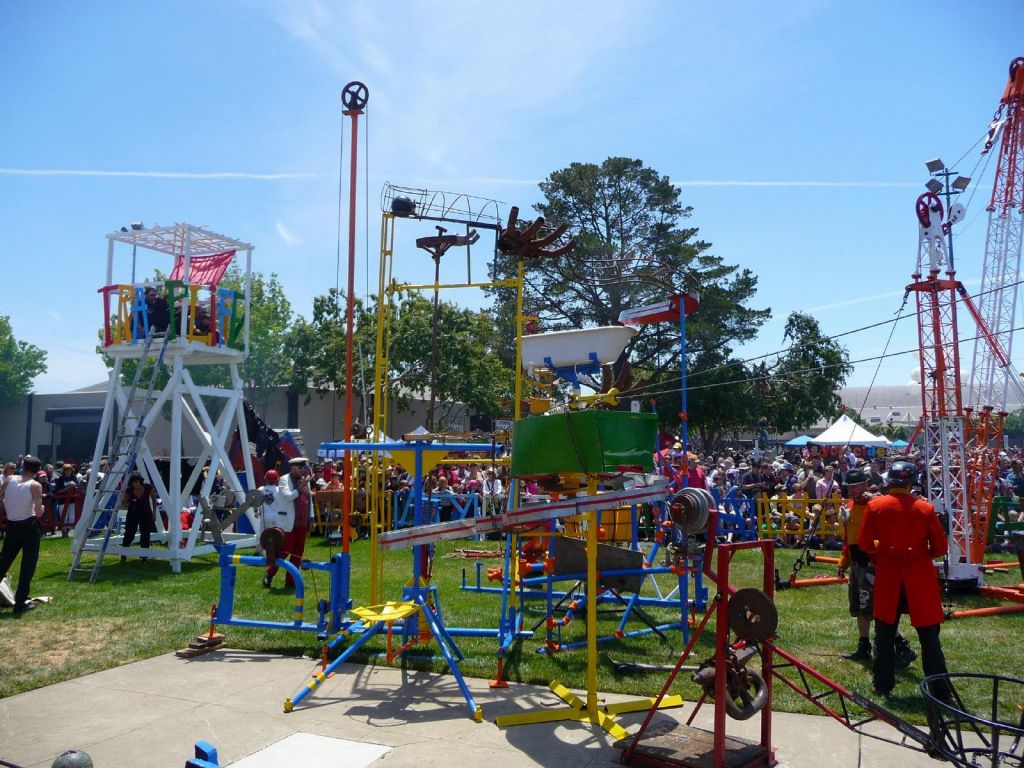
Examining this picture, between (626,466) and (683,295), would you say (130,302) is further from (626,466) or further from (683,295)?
(626,466)

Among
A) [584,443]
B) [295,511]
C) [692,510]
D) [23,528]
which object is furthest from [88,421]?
[692,510]

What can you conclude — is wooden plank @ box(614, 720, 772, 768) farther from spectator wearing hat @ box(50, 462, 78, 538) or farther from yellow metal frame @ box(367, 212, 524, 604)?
spectator wearing hat @ box(50, 462, 78, 538)

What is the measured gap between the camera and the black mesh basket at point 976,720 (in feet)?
11.2

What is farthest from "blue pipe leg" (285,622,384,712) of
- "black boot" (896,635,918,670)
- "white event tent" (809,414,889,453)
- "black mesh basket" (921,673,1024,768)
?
"white event tent" (809,414,889,453)

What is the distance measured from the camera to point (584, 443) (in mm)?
→ 5488

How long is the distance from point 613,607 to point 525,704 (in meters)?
3.97

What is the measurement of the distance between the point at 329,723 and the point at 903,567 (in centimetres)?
436

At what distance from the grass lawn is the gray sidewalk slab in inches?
17.2

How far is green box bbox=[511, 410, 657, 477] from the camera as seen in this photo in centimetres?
545

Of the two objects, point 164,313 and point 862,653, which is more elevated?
point 164,313

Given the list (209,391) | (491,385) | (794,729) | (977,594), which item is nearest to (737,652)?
(794,729)

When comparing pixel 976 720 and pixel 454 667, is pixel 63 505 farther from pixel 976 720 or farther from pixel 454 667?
pixel 976 720

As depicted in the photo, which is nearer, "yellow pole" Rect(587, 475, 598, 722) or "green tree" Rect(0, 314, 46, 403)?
"yellow pole" Rect(587, 475, 598, 722)

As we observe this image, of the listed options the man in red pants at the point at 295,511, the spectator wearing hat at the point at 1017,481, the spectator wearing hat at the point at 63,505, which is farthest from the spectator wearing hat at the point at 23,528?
the spectator wearing hat at the point at 1017,481
